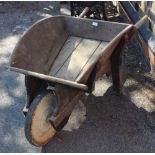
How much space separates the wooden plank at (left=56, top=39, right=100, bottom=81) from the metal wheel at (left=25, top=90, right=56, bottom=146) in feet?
2.26

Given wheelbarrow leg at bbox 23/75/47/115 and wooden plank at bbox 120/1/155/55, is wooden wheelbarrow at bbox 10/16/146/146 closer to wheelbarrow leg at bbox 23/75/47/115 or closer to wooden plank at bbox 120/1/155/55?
wheelbarrow leg at bbox 23/75/47/115

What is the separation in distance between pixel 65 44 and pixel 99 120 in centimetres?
123

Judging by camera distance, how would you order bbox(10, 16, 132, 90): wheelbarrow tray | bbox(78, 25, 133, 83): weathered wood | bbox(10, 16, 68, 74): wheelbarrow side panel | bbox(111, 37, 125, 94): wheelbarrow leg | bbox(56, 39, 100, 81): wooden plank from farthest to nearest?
1. bbox(56, 39, 100, 81): wooden plank
2. bbox(10, 16, 132, 90): wheelbarrow tray
3. bbox(111, 37, 125, 94): wheelbarrow leg
4. bbox(10, 16, 68, 74): wheelbarrow side panel
5. bbox(78, 25, 133, 83): weathered wood

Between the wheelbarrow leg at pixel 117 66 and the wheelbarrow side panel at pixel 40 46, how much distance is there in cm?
84

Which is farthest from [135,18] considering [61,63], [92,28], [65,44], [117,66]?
[61,63]

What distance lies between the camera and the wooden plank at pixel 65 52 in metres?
4.51

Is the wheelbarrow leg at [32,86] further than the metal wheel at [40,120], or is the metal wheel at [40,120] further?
the wheelbarrow leg at [32,86]

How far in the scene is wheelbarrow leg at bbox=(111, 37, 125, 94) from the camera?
13.4ft

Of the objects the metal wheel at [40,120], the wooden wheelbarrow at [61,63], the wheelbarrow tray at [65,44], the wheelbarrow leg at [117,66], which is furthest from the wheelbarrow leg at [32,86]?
the wheelbarrow leg at [117,66]

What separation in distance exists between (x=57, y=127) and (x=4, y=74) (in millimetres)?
1777

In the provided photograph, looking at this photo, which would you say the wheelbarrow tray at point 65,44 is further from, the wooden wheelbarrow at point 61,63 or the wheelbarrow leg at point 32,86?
the wheelbarrow leg at point 32,86

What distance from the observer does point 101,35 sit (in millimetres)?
4621

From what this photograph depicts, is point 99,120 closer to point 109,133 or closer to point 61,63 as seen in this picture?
point 109,133

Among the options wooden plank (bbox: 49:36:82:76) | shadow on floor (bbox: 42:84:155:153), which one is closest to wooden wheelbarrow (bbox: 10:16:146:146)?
wooden plank (bbox: 49:36:82:76)
